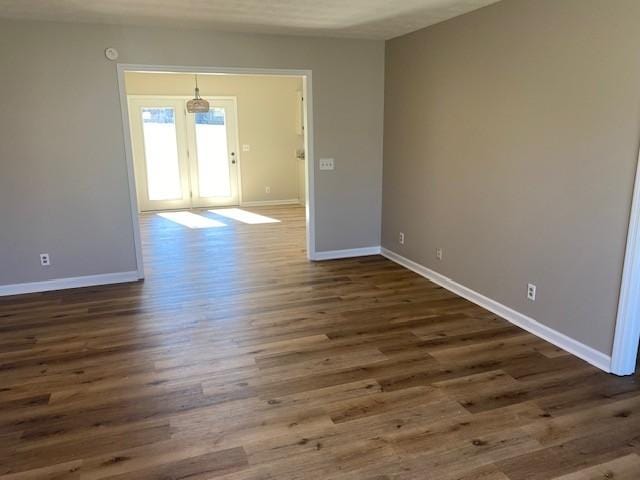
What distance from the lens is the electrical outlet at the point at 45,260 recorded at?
4.47 meters

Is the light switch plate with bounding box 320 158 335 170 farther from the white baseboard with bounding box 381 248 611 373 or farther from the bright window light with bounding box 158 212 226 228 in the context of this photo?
the bright window light with bounding box 158 212 226 228

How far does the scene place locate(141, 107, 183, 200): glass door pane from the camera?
871cm

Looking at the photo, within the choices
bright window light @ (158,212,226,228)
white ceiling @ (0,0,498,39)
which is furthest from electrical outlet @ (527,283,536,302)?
bright window light @ (158,212,226,228)

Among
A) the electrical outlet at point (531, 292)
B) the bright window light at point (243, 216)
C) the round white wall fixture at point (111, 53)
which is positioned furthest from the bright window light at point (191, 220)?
the electrical outlet at point (531, 292)

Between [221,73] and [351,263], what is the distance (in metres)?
2.52

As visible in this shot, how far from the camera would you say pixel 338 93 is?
520cm

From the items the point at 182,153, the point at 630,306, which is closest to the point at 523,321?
the point at 630,306

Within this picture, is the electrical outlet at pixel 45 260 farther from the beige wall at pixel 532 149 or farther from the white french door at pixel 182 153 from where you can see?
the white french door at pixel 182 153

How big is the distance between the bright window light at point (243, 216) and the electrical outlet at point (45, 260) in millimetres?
3616

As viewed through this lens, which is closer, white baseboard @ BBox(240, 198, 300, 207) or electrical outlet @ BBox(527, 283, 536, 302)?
electrical outlet @ BBox(527, 283, 536, 302)

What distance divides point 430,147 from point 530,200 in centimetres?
142

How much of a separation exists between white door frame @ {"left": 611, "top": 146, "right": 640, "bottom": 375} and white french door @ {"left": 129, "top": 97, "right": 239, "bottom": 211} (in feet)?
25.1

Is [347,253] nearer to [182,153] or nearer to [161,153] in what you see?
[182,153]

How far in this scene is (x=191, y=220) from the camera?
8.05 meters
